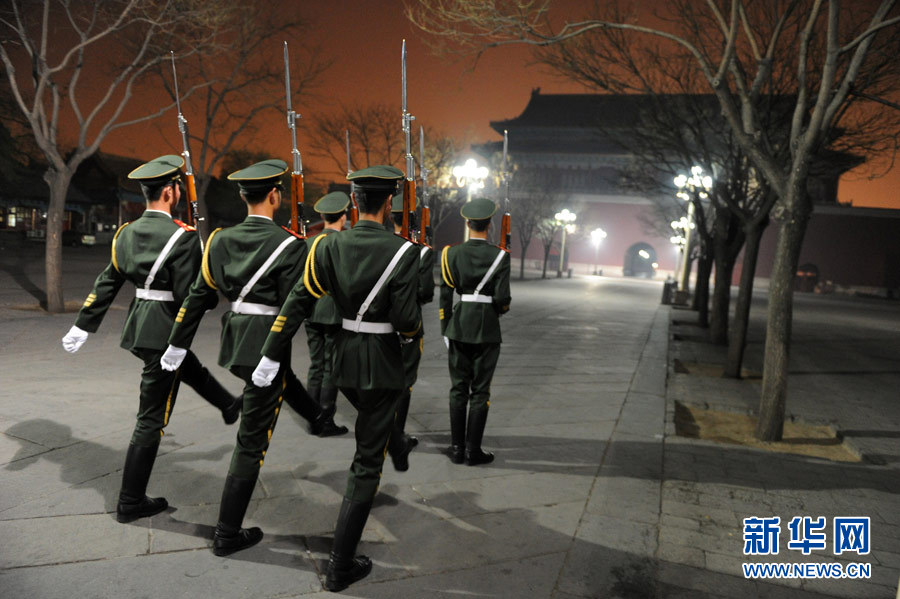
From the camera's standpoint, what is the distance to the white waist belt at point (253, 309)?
10.6ft

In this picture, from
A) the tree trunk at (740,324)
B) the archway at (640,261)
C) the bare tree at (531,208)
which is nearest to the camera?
the tree trunk at (740,324)

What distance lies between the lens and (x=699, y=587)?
293 centimetres

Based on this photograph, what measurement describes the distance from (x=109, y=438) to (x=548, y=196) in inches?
1353

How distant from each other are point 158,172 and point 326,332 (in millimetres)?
1962

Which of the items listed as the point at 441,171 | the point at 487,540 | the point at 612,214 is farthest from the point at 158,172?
the point at 612,214

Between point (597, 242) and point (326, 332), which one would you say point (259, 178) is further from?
point (597, 242)

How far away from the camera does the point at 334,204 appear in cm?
512

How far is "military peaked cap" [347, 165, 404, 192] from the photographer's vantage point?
294cm

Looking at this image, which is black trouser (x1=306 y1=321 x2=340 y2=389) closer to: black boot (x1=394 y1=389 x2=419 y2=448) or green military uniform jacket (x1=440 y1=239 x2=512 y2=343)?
black boot (x1=394 y1=389 x2=419 y2=448)

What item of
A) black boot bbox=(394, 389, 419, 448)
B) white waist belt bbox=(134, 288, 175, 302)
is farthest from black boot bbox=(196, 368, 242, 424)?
black boot bbox=(394, 389, 419, 448)

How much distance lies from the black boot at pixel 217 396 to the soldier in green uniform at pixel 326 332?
0.71 metres

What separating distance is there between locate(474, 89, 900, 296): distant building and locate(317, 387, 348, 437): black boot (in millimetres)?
32912

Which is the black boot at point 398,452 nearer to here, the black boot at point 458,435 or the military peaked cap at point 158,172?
the black boot at point 458,435

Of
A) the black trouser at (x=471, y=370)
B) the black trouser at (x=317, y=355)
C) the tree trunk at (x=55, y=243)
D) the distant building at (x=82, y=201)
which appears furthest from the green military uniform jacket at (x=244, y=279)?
the distant building at (x=82, y=201)
